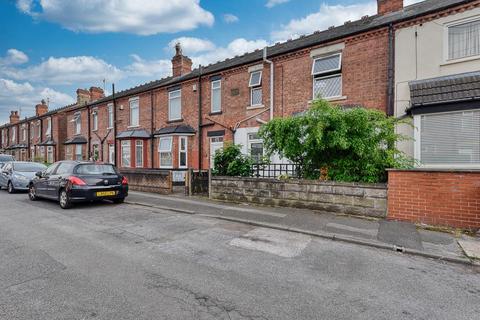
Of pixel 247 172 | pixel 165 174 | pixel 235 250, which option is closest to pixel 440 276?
pixel 235 250

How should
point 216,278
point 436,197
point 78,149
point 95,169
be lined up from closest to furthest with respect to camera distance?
1. point 216,278
2. point 436,197
3. point 95,169
4. point 78,149

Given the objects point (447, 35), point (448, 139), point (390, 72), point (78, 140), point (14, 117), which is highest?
point (14, 117)

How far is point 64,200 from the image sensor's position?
873cm

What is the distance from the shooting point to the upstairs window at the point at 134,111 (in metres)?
19.8

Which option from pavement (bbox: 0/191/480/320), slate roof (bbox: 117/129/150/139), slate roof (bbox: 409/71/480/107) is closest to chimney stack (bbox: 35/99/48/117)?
slate roof (bbox: 117/129/150/139)

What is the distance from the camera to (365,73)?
10391mm

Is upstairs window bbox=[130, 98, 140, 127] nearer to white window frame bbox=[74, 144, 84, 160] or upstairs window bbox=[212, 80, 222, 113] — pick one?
upstairs window bbox=[212, 80, 222, 113]

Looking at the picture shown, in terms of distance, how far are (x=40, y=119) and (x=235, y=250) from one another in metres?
35.2

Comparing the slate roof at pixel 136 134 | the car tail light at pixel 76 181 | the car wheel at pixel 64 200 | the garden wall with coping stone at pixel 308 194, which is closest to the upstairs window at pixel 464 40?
the garden wall with coping stone at pixel 308 194

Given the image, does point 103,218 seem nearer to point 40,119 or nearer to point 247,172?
point 247,172

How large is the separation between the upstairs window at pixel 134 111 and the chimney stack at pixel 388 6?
51.4ft

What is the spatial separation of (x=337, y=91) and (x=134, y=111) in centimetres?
1470

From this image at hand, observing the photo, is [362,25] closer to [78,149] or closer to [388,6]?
[388,6]

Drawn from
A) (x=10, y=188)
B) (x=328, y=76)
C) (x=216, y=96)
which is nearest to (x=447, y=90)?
(x=328, y=76)
